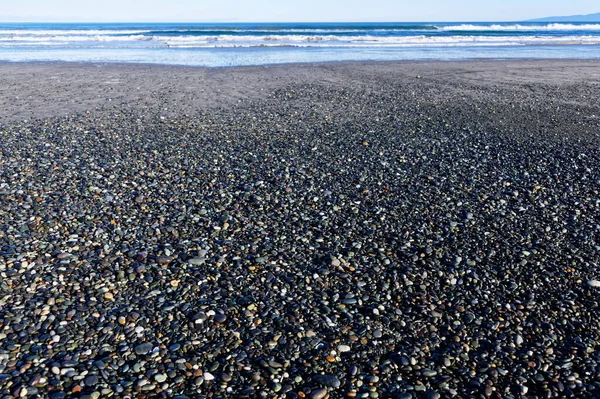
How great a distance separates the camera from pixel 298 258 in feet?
20.4

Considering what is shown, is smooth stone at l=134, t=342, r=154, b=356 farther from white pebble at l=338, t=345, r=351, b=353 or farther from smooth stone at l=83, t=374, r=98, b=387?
white pebble at l=338, t=345, r=351, b=353

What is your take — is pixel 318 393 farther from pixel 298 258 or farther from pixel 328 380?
pixel 298 258

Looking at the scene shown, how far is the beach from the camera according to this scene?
4293mm

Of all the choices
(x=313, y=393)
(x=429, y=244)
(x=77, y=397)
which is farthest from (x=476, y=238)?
(x=77, y=397)

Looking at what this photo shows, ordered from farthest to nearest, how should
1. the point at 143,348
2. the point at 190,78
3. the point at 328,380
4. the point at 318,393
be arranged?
the point at 190,78, the point at 143,348, the point at 328,380, the point at 318,393

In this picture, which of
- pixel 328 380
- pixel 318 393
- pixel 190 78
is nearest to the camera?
pixel 318 393

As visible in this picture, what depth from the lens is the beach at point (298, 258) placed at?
4293 mm

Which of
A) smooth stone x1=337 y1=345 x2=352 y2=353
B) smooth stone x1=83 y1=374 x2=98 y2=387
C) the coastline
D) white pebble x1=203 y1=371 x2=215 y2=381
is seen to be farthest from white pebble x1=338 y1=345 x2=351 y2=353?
the coastline

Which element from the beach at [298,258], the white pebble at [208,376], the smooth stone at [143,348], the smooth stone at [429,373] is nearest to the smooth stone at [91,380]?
the beach at [298,258]

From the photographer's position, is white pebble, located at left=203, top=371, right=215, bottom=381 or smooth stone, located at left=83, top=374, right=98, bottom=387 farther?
white pebble, located at left=203, top=371, right=215, bottom=381

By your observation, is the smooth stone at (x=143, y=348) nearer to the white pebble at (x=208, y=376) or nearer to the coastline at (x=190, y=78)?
the white pebble at (x=208, y=376)

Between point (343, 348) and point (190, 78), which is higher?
point (190, 78)

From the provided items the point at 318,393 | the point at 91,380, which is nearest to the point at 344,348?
the point at 318,393

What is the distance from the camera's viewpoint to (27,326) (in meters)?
4.72
